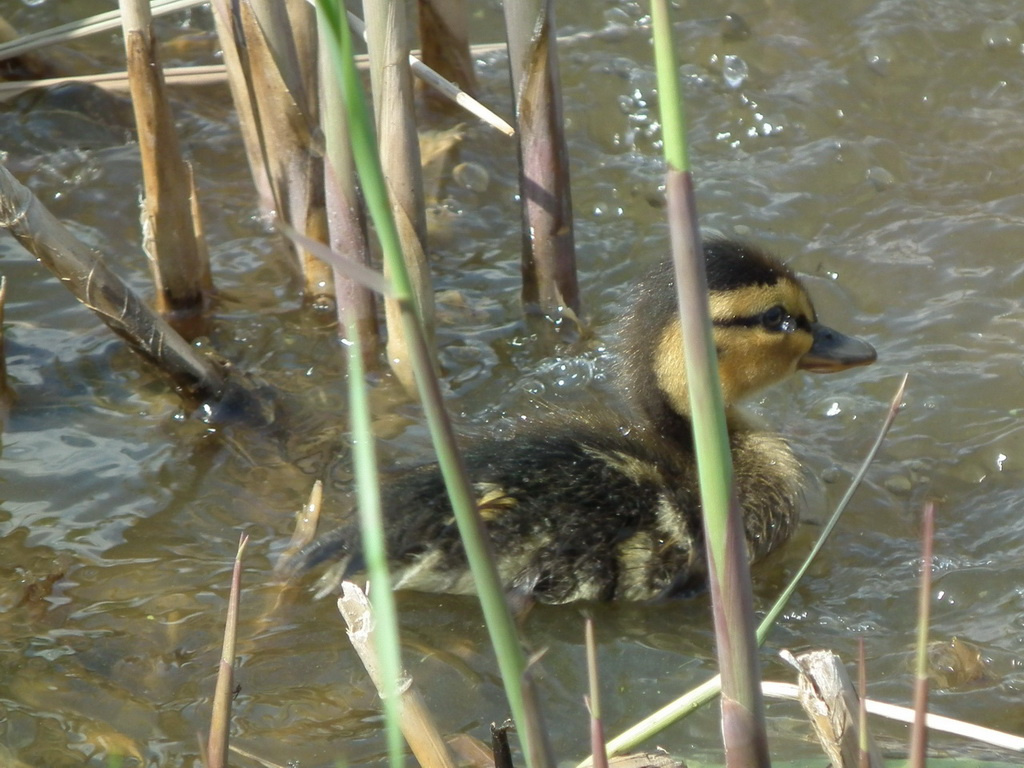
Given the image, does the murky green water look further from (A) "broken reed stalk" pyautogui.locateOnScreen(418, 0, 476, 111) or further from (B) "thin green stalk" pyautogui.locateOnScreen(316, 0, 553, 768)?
(B) "thin green stalk" pyautogui.locateOnScreen(316, 0, 553, 768)

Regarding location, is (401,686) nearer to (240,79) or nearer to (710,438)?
(710,438)

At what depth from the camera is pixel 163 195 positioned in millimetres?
2756

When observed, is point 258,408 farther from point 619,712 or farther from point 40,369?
point 619,712

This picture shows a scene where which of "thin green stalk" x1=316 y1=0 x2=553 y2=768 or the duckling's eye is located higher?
"thin green stalk" x1=316 y1=0 x2=553 y2=768

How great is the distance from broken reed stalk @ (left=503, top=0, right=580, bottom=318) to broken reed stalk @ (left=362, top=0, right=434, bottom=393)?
27 cm

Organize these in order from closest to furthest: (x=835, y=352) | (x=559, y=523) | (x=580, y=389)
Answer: (x=559, y=523), (x=835, y=352), (x=580, y=389)

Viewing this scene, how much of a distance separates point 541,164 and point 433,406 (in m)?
2.04

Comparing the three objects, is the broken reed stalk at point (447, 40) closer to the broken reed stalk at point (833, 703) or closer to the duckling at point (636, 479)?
the duckling at point (636, 479)

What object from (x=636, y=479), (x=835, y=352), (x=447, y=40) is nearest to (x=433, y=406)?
(x=636, y=479)

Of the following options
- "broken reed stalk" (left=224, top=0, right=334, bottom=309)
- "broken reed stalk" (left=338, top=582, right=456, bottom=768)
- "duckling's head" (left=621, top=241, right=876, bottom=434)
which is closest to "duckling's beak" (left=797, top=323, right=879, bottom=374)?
"duckling's head" (left=621, top=241, right=876, bottom=434)

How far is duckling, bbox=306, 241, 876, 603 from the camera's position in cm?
221

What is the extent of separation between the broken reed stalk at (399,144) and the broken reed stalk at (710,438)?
1.42 metres

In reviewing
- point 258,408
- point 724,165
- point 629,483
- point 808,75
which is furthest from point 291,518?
point 808,75

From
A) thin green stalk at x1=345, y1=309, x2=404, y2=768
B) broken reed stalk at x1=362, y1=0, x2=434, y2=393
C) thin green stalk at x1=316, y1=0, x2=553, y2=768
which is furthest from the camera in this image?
broken reed stalk at x1=362, y1=0, x2=434, y2=393
